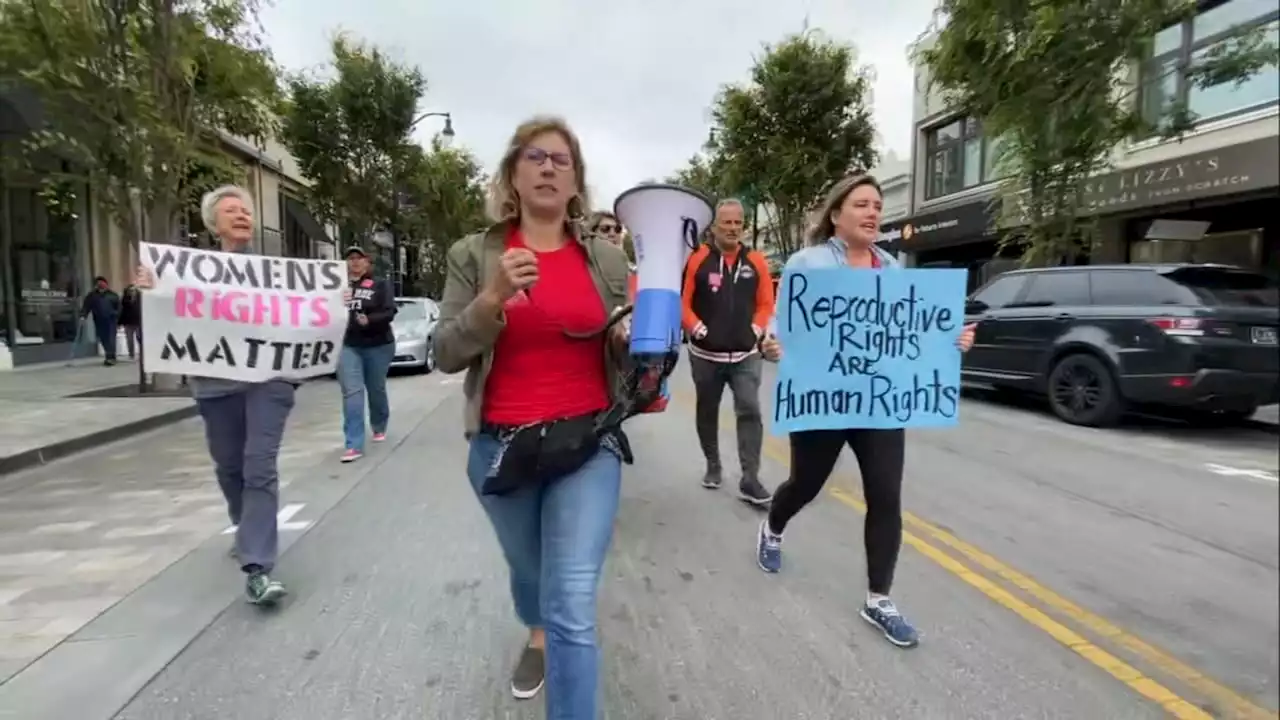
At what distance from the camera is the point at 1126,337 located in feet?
26.0

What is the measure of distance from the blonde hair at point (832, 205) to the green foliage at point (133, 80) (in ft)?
34.0

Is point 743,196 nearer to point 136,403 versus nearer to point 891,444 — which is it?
point 136,403

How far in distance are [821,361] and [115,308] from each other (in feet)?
59.5

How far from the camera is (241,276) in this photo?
4.45m

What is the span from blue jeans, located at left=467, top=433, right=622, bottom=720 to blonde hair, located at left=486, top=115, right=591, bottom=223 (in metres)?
0.70

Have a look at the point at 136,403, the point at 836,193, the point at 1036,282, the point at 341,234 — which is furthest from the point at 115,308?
the point at 836,193

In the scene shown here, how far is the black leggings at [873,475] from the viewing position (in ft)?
10.9

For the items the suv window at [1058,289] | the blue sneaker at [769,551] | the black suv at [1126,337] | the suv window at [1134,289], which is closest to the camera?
the black suv at [1126,337]

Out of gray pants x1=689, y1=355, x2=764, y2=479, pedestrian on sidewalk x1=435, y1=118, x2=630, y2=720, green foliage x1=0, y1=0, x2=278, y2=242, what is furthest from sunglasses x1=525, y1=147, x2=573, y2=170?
green foliage x1=0, y1=0, x2=278, y2=242

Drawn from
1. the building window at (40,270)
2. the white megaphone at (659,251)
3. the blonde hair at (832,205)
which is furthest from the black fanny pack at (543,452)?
the building window at (40,270)

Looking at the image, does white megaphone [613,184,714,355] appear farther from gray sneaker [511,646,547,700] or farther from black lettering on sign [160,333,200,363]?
black lettering on sign [160,333,200,363]

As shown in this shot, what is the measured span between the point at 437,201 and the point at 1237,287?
106 ft

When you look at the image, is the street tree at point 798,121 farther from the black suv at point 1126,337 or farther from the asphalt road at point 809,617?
Answer: the asphalt road at point 809,617

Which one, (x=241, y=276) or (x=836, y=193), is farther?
(x=241, y=276)
